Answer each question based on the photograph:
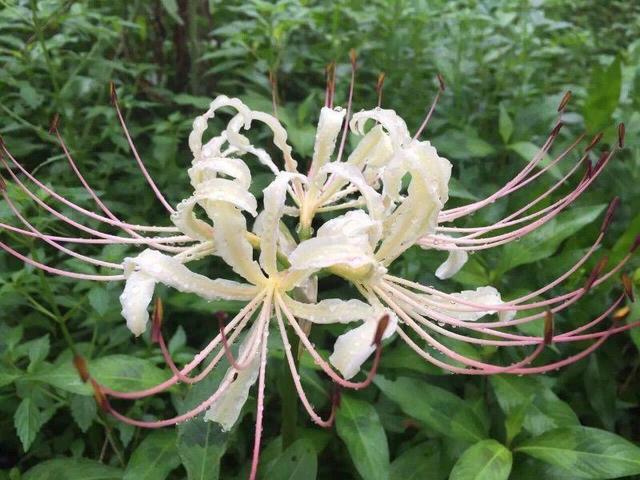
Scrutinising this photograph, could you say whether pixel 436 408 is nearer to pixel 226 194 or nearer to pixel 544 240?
pixel 544 240

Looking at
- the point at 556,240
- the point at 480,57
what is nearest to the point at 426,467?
the point at 556,240

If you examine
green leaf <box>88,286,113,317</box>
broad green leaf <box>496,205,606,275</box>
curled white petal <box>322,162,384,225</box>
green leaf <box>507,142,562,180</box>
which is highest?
curled white petal <box>322,162,384,225</box>

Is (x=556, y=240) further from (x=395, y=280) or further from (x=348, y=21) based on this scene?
(x=348, y=21)

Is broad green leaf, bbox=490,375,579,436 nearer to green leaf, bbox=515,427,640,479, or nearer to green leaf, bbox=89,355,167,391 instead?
green leaf, bbox=515,427,640,479

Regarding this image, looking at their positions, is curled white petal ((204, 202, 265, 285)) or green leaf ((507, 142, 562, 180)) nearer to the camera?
curled white petal ((204, 202, 265, 285))

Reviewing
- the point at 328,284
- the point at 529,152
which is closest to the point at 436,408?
the point at 328,284

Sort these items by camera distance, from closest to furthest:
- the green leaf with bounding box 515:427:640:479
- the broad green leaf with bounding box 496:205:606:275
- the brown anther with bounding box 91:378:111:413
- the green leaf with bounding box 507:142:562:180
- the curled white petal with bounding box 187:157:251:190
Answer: the brown anther with bounding box 91:378:111:413
the curled white petal with bounding box 187:157:251:190
the green leaf with bounding box 515:427:640:479
the broad green leaf with bounding box 496:205:606:275
the green leaf with bounding box 507:142:562:180

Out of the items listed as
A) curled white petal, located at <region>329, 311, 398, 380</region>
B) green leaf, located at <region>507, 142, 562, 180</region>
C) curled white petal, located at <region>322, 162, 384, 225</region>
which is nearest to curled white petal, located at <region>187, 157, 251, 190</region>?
curled white petal, located at <region>322, 162, 384, 225</region>

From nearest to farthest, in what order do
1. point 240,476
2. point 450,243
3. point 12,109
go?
point 450,243 < point 240,476 < point 12,109
